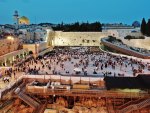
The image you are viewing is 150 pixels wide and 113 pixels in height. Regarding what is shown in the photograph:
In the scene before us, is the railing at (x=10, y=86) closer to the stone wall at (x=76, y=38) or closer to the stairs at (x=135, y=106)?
the stairs at (x=135, y=106)

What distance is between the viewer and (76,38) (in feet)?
180

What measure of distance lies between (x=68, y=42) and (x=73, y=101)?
1361 inches

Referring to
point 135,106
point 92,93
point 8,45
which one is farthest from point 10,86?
point 8,45

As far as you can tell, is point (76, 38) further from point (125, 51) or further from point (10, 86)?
point (10, 86)

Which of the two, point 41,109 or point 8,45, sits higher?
point 8,45

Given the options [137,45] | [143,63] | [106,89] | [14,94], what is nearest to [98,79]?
[106,89]

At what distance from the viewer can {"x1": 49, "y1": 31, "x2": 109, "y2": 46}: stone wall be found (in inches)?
2151

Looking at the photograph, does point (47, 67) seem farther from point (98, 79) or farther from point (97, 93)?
point (97, 93)

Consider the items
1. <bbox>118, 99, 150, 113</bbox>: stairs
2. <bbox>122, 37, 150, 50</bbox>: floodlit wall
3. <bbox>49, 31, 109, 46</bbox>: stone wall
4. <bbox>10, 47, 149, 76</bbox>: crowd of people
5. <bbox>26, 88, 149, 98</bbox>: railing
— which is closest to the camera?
<bbox>118, 99, 150, 113</bbox>: stairs

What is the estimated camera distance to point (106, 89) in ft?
67.6

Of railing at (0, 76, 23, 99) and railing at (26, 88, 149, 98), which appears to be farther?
railing at (26, 88, 149, 98)

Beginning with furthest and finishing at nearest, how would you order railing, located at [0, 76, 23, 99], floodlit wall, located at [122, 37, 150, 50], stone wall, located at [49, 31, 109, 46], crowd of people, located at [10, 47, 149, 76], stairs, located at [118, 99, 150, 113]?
1. stone wall, located at [49, 31, 109, 46]
2. floodlit wall, located at [122, 37, 150, 50]
3. crowd of people, located at [10, 47, 149, 76]
4. railing, located at [0, 76, 23, 99]
5. stairs, located at [118, 99, 150, 113]

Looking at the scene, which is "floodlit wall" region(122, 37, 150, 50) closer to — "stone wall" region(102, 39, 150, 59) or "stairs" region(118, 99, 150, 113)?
"stone wall" region(102, 39, 150, 59)

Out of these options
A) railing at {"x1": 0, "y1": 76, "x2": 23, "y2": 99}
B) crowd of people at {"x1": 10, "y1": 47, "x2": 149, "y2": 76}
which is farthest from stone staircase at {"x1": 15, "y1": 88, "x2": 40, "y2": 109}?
crowd of people at {"x1": 10, "y1": 47, "x2": 149, "y2": 76}
